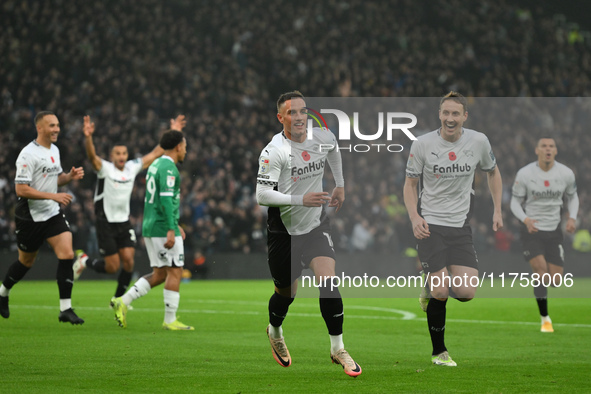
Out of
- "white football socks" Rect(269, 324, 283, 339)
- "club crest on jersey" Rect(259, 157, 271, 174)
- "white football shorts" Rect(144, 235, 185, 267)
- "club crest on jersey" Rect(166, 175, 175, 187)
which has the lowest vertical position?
"white football socks" Rect(269, 324, 283, 339)

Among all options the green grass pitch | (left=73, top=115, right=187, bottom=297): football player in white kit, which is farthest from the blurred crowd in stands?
(left=73, top=115, right=187, bottom=297): football player in white kit

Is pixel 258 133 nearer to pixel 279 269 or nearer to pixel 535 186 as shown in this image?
pixel 535 186

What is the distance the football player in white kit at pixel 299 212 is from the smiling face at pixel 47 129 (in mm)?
5031

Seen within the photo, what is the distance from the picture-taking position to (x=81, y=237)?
23406 mm

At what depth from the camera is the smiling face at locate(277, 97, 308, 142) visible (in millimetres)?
7633

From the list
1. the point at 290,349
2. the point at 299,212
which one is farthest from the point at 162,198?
the point at 299,212

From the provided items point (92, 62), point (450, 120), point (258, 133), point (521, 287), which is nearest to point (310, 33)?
point (258, 133)

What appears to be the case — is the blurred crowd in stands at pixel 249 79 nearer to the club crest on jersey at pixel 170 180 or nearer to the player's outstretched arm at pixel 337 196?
the club crest on jersey at pixel 170 180

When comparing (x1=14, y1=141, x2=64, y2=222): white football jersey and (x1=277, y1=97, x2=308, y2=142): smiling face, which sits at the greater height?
(x1=277, y1=97, x2=308, y2=142): smiling face

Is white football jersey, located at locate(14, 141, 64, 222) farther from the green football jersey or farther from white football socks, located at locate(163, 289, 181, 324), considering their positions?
white football socks, located at locate(163, 289, 181, 324)

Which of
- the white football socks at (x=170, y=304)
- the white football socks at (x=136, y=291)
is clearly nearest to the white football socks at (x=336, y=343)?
the white football socks at (x=170, y=304)

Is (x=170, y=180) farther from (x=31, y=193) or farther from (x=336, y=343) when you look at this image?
(x=336, y=343)

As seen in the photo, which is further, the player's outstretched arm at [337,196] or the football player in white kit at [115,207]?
the football player in white kit at [115,207]

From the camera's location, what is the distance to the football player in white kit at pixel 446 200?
329 inches
